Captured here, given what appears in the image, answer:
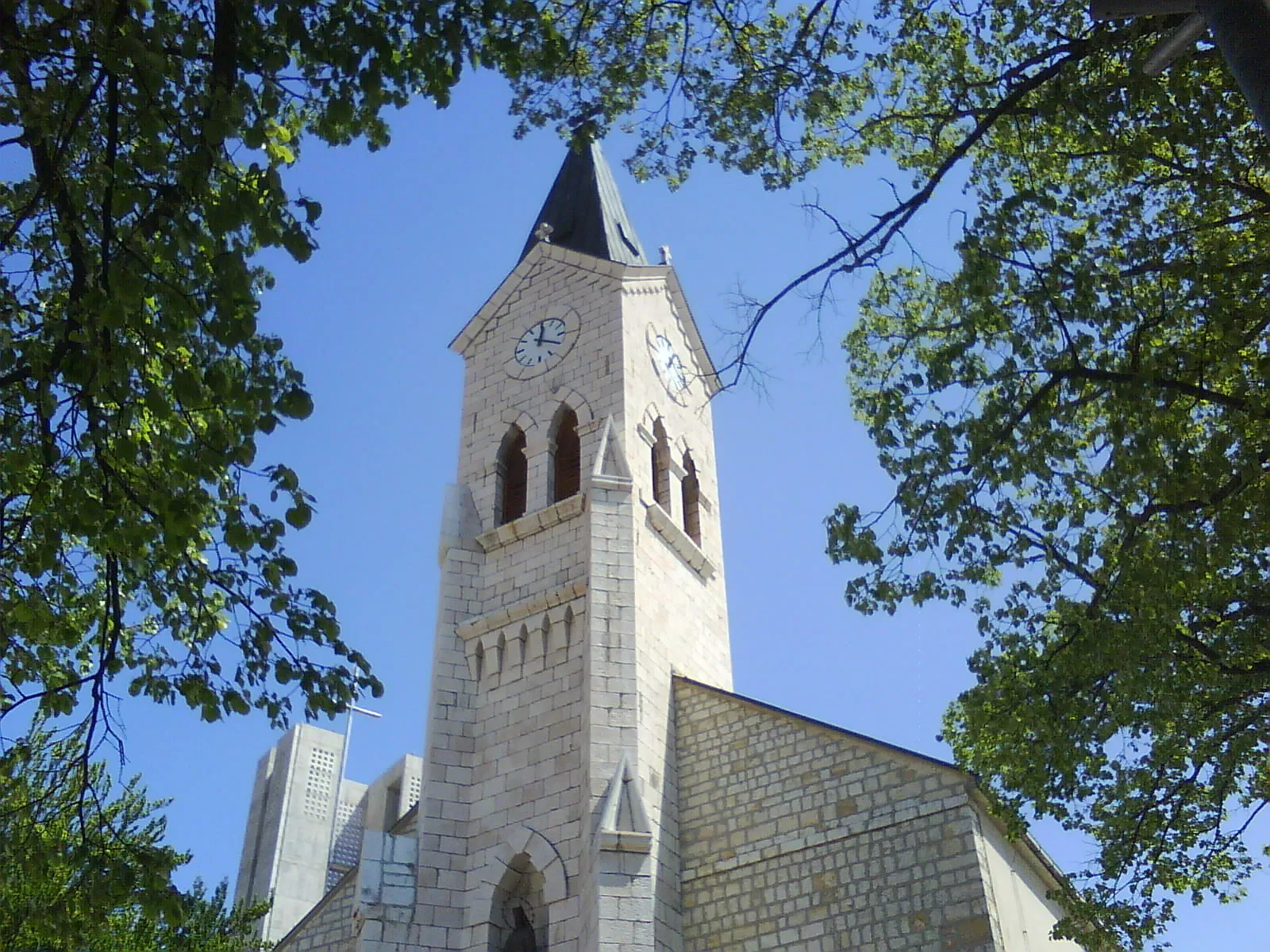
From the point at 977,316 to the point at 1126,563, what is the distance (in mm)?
2258

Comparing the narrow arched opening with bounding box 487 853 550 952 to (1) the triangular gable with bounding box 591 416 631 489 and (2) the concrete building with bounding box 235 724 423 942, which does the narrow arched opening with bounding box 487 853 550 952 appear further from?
(2) the concrete building with bounding box 235 724 423 942

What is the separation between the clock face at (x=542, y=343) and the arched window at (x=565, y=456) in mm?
1161

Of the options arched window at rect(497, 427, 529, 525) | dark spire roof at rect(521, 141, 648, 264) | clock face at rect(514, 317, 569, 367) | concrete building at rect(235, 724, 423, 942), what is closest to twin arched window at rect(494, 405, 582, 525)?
arched window at rect(497, 427, 529, 525)

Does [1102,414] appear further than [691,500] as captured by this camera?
No

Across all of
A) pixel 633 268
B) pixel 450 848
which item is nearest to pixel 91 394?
pixel 450 848

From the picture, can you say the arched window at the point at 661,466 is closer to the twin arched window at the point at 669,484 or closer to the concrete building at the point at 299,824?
the twin arched window at the point at 669,484

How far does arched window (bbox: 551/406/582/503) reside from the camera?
684 inches

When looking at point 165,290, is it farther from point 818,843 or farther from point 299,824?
point 299,824

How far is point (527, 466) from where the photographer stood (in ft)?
58.1

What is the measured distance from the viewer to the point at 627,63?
9.49m

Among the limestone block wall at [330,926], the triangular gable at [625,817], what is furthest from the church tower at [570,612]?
the limestone block wall at [330,926]

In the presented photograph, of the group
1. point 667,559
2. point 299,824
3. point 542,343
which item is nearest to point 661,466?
point 667,559

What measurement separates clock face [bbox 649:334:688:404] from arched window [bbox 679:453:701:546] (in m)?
1.04

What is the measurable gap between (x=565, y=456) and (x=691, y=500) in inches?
89.1
